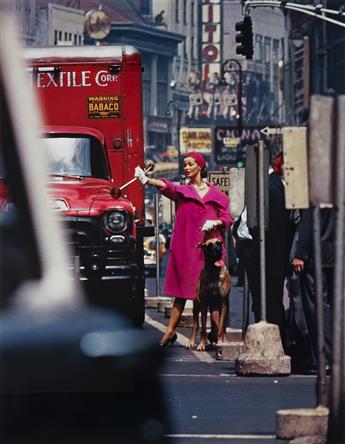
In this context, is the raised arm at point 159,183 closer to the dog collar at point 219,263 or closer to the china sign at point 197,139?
the dog collar at point 219,263

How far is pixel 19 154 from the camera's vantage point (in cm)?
470

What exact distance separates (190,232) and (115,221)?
705 mm

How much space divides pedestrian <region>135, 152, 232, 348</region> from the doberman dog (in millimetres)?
106

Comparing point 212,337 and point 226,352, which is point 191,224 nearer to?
point 212,337

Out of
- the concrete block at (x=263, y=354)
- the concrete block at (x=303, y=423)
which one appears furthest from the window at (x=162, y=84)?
the concrete block at (x=303, y=423)

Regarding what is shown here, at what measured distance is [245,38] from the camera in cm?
4572

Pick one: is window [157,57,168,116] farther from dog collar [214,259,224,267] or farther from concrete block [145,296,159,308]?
dog collar [214,259,224,267]

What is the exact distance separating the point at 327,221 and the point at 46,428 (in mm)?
9447

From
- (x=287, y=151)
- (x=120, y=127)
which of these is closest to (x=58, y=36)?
(x=120, y=127)

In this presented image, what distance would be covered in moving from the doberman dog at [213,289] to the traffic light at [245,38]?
90.3 ft

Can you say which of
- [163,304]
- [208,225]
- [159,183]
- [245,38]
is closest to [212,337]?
[208,225]

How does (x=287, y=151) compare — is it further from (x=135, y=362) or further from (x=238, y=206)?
(x=238, y=206)

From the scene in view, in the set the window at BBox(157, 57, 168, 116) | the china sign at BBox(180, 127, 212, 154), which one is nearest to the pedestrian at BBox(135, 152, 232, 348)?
the china sign at BBox(180, 127, 212, 154)

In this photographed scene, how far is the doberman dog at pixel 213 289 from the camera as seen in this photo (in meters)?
17.2
